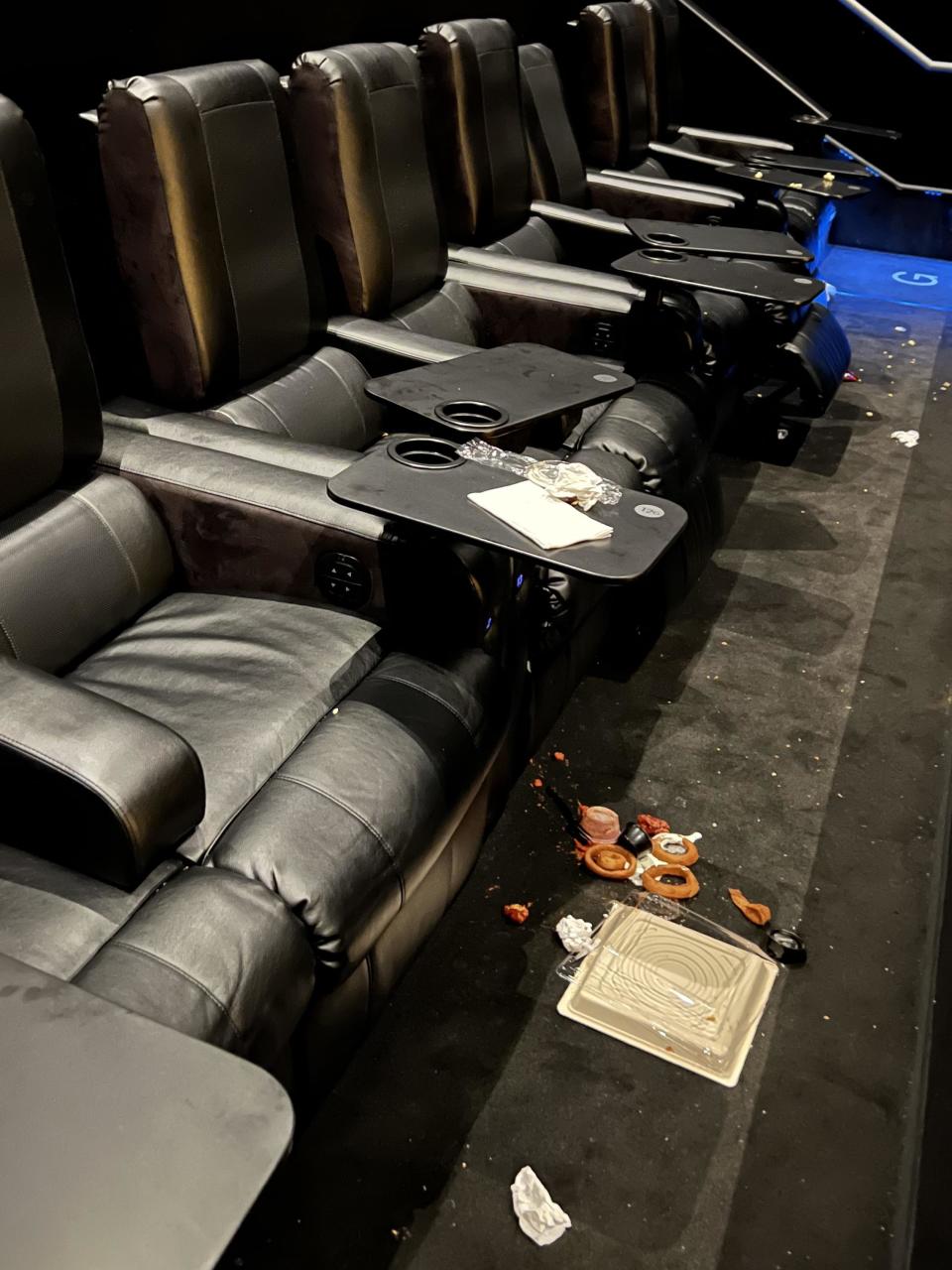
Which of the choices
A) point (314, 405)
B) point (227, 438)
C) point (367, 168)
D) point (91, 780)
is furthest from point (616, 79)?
point (91, 780)

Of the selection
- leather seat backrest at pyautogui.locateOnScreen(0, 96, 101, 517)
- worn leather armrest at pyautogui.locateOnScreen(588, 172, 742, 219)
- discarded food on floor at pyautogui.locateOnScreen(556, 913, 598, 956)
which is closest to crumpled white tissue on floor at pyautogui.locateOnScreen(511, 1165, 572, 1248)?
discarded food on floor at pyautogui.locateOnScreen(556, 913, 598, 956)

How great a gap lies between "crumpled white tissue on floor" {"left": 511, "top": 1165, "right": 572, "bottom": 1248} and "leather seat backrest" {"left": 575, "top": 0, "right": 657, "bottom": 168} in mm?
3804

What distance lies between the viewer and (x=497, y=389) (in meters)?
1.90

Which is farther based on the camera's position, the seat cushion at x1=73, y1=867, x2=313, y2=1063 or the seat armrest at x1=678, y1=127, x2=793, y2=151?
the seat armrest at x1=678, y1=127, x2=793, y2=151

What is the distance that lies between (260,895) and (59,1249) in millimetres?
696

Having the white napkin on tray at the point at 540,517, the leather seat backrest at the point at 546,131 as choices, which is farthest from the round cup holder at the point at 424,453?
the leather seat backrest at the point at 546,131

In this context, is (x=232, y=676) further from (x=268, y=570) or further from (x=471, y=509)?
(x=471, y=509)

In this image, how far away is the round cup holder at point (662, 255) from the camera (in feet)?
9.23

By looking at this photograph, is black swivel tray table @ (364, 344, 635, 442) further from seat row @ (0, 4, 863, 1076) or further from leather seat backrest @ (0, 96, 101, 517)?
leather seat backrest @ (0, 96, 101, 517)

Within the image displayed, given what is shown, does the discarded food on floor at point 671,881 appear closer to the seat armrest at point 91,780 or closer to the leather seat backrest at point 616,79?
the seat armrest at point 91,780

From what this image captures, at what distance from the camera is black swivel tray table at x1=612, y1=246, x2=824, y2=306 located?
263 cm

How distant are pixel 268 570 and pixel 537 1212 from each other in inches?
40.9

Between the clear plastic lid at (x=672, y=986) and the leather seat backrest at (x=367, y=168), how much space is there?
1488 millimetres

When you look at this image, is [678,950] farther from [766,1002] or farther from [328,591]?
[328,591]
